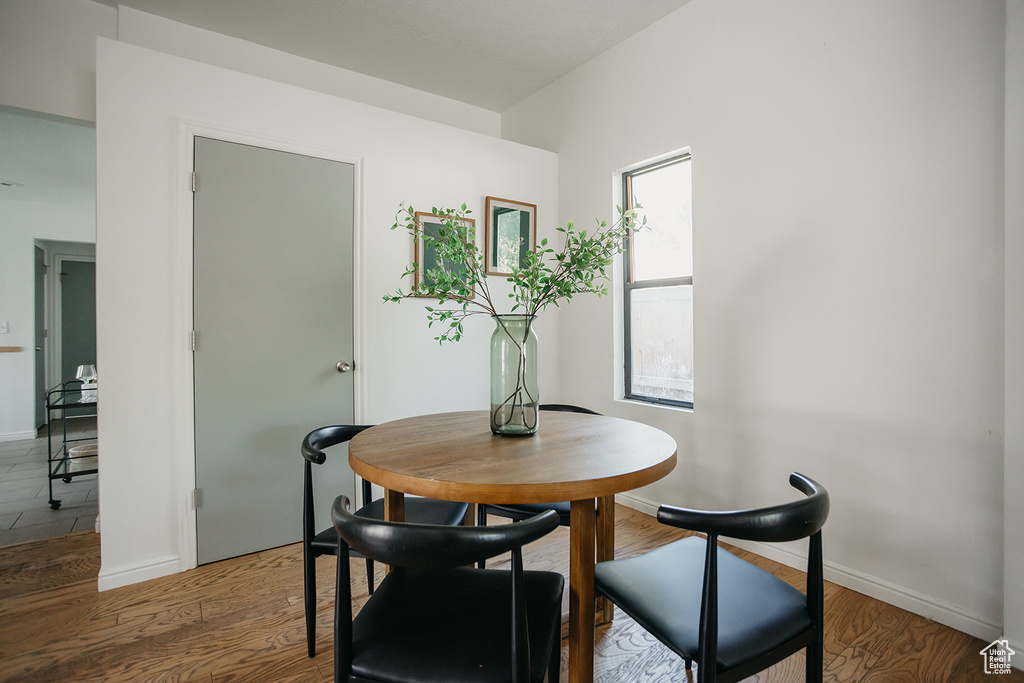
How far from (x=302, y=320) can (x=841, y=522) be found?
2805mm

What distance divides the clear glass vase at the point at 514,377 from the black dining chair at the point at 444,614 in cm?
57

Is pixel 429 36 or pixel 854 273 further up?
pixel 429 36

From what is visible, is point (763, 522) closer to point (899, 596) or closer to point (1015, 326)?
point (1015, 326)

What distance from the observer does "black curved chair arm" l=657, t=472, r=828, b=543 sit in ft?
3.14

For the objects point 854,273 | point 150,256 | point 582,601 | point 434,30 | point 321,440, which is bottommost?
point 582,601

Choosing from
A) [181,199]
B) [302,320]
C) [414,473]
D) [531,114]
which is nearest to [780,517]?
[414,473]

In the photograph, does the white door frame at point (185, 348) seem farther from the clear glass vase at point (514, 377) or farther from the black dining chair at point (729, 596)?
the black dining chair at point (729, 596)

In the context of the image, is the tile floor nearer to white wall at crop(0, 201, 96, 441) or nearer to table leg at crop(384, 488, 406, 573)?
white wall at crop(0, 201, 96, 441)

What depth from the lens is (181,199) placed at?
2.31m

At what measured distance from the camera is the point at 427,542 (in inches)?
34.2

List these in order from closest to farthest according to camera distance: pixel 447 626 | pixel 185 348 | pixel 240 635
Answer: pixel 447 626, pixel 240 635, pixel 185 348

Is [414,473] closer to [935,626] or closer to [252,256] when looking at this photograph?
[252,256]

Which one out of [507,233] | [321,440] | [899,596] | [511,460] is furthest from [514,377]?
[507,233]

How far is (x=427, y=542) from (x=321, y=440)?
1.17m
